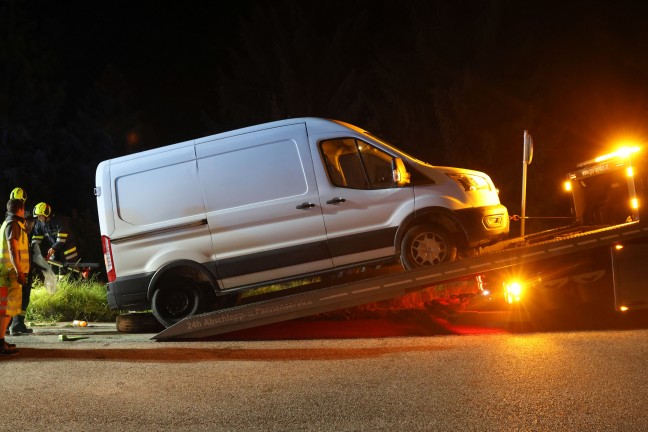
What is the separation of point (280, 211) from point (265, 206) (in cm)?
18

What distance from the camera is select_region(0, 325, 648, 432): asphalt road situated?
536 cm

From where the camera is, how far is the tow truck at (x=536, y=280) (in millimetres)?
8062

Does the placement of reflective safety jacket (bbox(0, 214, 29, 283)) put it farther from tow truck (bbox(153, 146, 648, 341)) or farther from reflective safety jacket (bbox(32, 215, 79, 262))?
reflective safety jacket (bbox(32, 215, 79, 262))

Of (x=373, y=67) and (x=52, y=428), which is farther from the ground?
(x=373, y=67)

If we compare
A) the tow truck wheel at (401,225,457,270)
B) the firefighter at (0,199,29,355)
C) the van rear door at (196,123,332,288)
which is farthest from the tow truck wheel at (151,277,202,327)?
the tow truck wheel at (401,225,457,270)

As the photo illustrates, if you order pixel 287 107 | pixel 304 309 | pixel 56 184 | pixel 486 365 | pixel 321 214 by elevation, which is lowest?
pixel 486 365

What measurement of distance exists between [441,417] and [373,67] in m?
21.4

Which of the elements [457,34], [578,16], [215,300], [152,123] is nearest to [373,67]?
[457,34]

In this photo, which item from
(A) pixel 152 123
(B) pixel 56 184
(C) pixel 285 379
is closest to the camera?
(C) pixel 285 379

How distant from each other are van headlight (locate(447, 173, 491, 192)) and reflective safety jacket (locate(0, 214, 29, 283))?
5018 mm

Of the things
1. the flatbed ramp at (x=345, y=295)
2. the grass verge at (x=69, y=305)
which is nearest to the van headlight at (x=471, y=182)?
the flatbed ramp at (x=345, y=295)

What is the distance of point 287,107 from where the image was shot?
2677 centimetres

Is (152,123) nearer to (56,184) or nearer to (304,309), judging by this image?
(56,184)

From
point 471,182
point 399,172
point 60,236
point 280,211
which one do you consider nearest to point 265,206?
point 280,211
